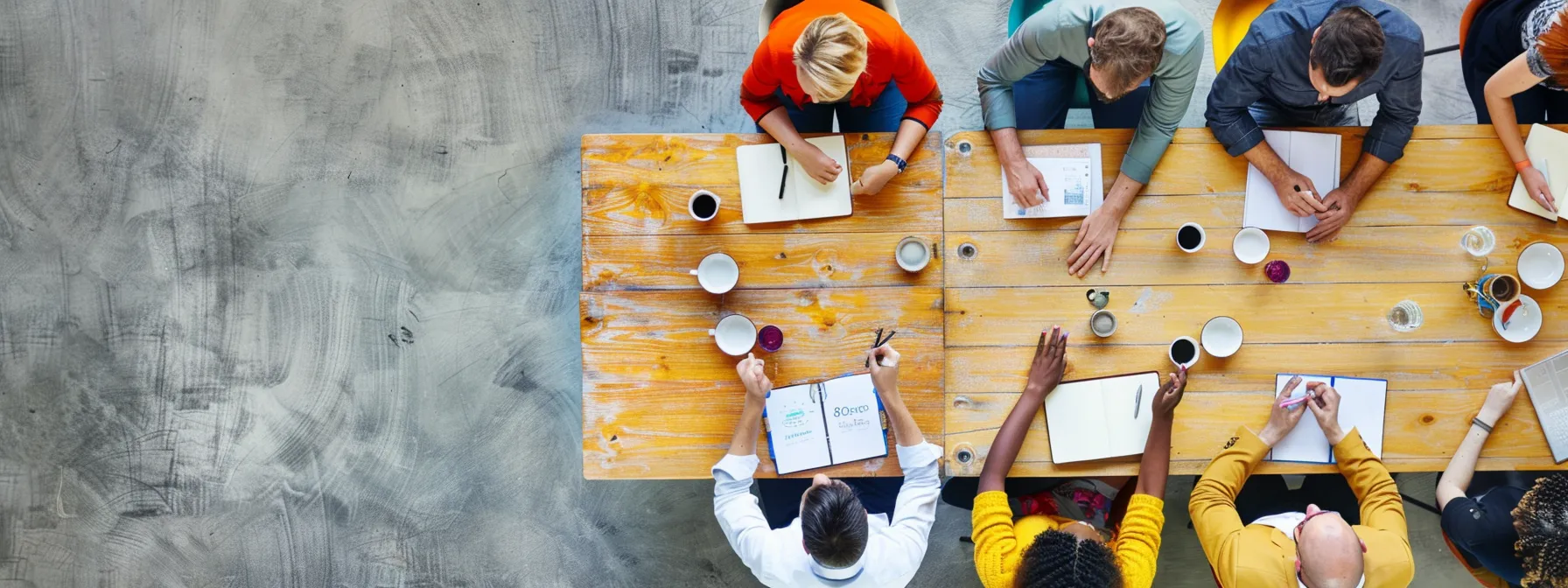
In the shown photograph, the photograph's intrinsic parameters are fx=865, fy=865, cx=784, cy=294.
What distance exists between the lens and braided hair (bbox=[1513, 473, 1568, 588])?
194 centimetres

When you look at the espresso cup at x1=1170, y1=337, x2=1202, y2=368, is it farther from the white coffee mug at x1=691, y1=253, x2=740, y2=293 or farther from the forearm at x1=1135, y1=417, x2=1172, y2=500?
the white coffee mug at x1=691, y1=253, x2=740, y2=293

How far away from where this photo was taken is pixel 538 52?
9.53 feet

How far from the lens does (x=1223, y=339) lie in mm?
2121

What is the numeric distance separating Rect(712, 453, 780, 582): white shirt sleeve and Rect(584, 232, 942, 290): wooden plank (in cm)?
43

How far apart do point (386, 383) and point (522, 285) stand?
548 mm

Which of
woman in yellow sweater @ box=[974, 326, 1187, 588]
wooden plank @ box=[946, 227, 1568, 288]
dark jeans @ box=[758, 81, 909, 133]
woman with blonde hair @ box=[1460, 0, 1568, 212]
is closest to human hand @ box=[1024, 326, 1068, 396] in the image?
woman in yellow sweater @ box=[974, 326, 1187, 588]

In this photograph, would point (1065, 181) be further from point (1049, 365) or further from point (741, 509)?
point (741, 509)

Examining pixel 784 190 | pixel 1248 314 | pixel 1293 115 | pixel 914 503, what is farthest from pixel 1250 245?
pixel 784 190

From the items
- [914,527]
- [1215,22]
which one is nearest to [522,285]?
[914,527]

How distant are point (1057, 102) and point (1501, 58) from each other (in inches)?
47.4

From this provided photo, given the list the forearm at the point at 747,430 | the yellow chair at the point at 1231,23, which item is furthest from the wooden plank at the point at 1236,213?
the forearm at the point at 747,430

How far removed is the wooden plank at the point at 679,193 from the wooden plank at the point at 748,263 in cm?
3

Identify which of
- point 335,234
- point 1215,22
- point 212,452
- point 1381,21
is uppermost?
point 1215,22

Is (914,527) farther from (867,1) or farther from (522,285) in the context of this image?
(522,285)
